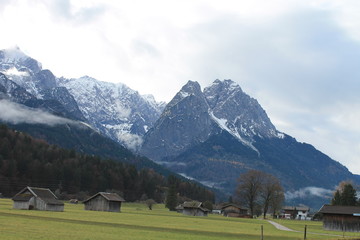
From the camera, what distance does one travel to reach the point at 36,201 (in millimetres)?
106562

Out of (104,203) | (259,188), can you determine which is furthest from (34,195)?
(259,188)

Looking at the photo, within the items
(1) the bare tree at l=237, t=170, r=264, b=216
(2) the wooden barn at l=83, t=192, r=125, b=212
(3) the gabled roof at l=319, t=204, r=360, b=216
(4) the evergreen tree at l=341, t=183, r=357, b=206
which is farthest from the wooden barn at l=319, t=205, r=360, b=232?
(1) the bare tree at l=237, t=170, r=264, b=216

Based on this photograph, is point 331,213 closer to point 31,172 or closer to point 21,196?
point 21,196

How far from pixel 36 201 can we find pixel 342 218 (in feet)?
225

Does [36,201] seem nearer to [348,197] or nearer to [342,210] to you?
[342,210]

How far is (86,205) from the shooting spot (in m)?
136

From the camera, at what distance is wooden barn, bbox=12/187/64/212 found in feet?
339

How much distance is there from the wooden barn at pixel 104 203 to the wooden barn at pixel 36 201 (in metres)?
27.1

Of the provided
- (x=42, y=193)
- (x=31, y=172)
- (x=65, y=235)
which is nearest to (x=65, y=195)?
(x=31, y=172)

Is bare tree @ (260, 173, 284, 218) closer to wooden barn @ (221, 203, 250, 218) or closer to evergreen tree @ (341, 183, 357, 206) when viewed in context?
wooden barn @ (221, 203, 250, 218)

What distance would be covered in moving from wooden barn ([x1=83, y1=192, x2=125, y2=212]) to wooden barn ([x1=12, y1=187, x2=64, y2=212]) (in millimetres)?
27137

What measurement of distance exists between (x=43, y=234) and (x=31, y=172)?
520 ft

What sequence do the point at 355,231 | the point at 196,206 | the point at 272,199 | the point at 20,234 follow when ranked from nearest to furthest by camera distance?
1. the point at 20,234
2. the point at 355,231
3. the point at 196,206
4. the point at 272,199

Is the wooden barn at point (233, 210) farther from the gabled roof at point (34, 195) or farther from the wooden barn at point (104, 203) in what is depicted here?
the gabled roof at point (34, 195)
